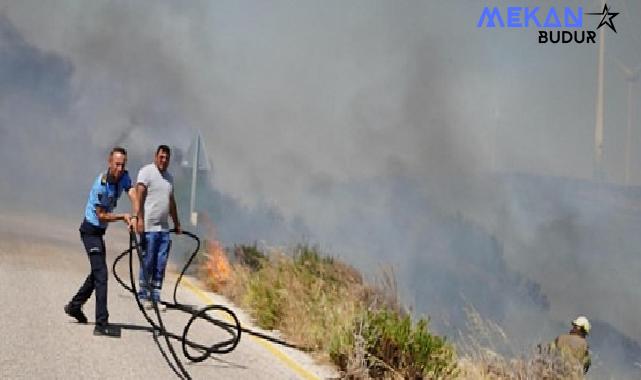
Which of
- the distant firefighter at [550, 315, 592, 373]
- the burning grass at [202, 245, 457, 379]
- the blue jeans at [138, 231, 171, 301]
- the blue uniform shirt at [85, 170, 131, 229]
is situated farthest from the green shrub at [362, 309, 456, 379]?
the blue jeans at [138, 231, 171, 301]

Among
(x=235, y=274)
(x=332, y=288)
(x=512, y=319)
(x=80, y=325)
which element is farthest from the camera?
(x=512, y=319)

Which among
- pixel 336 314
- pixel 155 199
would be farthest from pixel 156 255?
pixel 336 314

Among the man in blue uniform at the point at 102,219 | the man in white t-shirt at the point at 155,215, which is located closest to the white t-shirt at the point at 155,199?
the man in white t-shirt at the point at 155,215

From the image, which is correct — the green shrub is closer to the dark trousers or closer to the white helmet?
the dark trousers

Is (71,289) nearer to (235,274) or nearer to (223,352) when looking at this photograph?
(235,274)

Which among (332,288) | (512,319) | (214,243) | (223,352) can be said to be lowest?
(223,352)

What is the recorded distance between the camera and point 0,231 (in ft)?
67.8

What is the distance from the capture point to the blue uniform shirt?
334 inches

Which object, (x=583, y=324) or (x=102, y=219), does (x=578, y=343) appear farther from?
(x=102, y=219)

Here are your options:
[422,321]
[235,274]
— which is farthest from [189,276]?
[422,321]

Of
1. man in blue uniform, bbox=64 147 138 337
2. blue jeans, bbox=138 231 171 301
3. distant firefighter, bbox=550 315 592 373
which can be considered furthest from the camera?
blue jeans, bbox=138 231 171 301

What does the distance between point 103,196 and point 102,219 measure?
8.9 inches

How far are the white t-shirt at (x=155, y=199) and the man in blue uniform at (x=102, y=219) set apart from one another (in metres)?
1.59

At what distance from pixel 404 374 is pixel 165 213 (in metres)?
4.01
